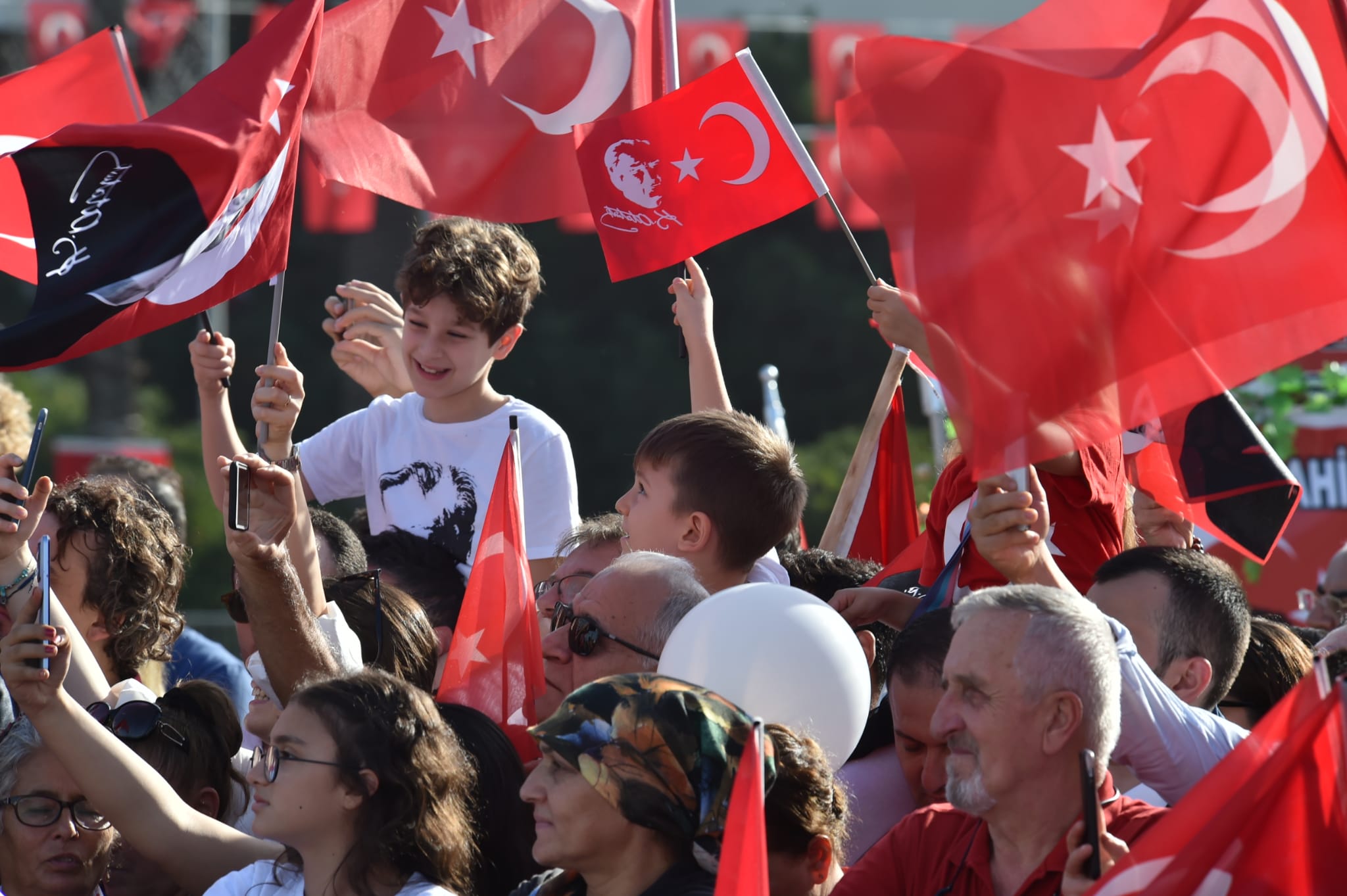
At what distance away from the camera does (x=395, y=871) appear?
3314 millimetres

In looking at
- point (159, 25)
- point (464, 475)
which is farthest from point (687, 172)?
point (159, 25)

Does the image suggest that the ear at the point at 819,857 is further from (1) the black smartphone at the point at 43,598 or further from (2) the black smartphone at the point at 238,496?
(1) the black smartphone at the point at 43,598

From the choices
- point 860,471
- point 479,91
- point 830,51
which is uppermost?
point 479,91

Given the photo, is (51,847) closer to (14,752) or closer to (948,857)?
(14,752)

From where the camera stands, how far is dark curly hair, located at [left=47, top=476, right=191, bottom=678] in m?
4.51

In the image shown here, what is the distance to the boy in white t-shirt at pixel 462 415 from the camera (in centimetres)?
504

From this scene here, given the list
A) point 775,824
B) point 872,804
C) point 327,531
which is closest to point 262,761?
point 775,824

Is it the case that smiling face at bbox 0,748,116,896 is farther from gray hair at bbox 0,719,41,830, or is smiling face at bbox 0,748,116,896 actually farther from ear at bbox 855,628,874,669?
ear at bbox 855,628,874,669

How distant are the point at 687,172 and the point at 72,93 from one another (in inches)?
72.8

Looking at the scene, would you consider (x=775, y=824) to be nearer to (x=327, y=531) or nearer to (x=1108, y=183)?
(x=1108, y=183)

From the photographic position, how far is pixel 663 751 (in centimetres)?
295

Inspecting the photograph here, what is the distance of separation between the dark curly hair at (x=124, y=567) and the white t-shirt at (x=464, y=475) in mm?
747

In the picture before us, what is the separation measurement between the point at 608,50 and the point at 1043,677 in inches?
117

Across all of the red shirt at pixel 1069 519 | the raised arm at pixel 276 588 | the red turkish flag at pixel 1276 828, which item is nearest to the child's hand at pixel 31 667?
the raised arm at pixel 276 588
